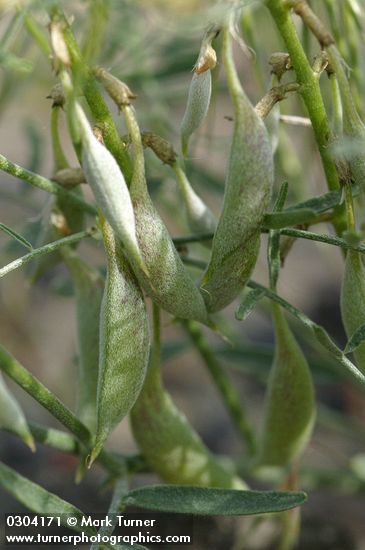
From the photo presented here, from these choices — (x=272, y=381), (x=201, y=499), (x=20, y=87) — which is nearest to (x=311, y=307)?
(x=20, y=87)

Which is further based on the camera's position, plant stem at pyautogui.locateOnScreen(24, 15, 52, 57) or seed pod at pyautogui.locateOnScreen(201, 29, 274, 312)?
plant stem at pyautogui.locateOnScreen(24, 15, 52, 57)

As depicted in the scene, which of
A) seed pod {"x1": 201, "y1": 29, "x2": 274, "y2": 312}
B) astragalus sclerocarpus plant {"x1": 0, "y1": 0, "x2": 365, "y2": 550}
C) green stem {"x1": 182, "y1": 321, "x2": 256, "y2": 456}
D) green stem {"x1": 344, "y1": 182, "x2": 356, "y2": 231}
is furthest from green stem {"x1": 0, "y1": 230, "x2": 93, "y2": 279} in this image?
green stem {"x1": 182, "y1": 321, "x2": 256, "y2": 456}

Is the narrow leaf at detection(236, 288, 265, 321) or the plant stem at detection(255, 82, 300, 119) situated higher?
the plant stem at detection(255, 82, 300, 119)

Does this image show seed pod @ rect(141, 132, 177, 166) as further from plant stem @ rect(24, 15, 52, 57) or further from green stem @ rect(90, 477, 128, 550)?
green stem @ rect(90, 477, 128, 550)

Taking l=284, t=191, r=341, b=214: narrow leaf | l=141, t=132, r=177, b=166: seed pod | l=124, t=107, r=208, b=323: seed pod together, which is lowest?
l=124, t=107, r=208, b=323: seed pod

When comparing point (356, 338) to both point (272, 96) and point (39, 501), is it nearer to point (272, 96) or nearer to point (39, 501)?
point (272, 96)

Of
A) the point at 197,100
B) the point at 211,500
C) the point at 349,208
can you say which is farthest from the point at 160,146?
the point at 211,500
